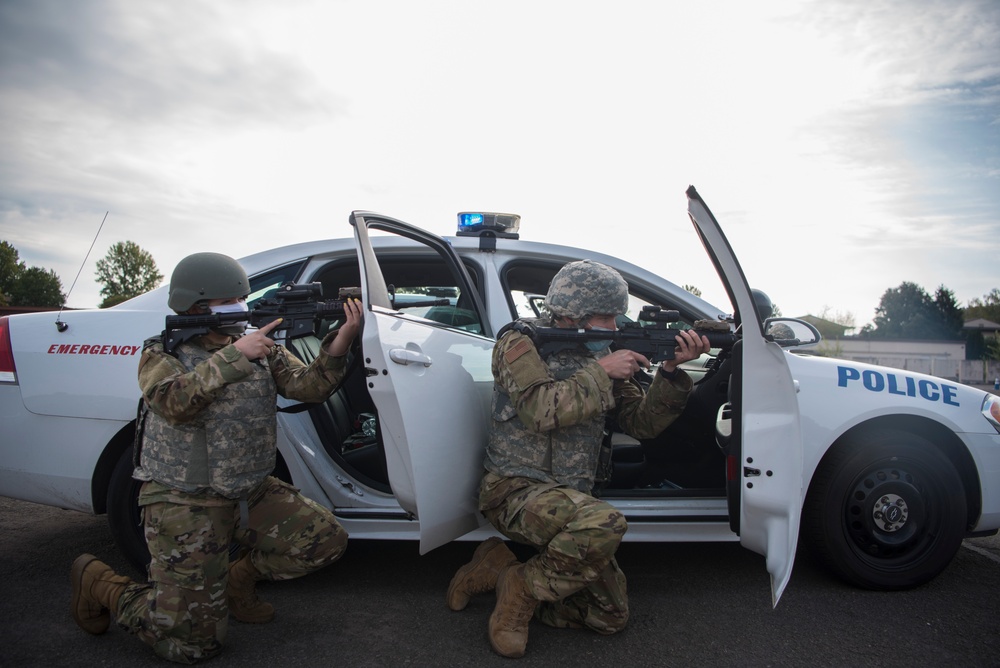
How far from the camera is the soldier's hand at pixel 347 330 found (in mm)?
2617

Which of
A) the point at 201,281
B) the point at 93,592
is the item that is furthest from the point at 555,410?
the point at 93,592

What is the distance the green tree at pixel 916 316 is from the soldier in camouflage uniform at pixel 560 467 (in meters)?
66.8

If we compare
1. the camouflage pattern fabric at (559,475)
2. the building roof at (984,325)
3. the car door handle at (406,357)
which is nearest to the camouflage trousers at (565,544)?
the camouflage pattern fabric at (559,475)

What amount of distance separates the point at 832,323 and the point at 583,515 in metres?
57.2

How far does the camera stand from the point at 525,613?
2537 mm

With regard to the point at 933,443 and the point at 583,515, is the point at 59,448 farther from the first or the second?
the point at 933,443

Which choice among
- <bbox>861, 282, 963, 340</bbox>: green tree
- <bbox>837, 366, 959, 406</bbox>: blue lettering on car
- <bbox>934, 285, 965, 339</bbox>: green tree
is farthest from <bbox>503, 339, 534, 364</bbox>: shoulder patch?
<bbox>934, 285, 965, 339</bbox>: green tree

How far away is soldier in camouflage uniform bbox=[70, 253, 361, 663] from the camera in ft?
7.71

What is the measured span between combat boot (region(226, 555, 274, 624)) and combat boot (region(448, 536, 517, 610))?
2.35 ft

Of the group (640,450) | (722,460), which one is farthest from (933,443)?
(640,450)

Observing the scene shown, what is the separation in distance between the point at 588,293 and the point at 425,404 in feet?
2.48

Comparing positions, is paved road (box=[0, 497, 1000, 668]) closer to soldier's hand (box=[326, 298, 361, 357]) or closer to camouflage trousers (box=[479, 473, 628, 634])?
camouflage trousers (box=[479, 473, 628, 634])

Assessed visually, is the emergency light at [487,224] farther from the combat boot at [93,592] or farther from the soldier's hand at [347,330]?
the combat boot at [93,592]

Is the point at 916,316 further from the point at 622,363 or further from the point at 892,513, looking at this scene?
the point at 622,363
